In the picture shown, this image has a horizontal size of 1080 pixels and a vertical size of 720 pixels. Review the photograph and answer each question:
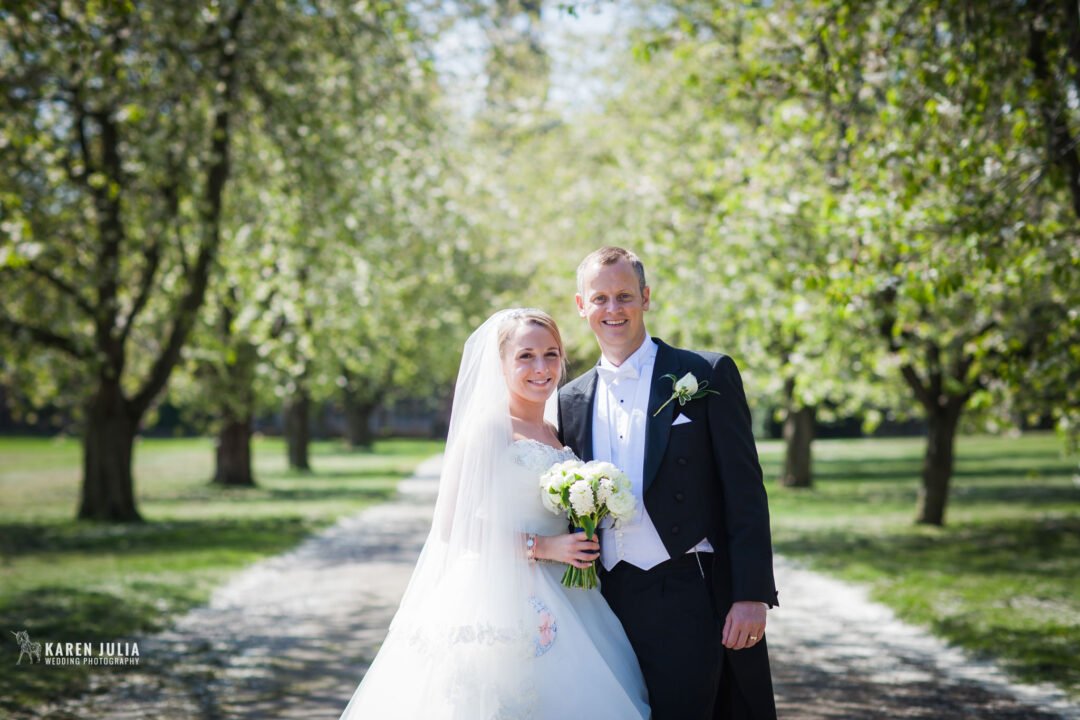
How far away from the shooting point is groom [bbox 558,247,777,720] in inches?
169

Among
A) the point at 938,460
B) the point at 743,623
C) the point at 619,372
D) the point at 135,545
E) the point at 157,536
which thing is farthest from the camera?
the point at 157,536

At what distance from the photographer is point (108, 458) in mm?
18922

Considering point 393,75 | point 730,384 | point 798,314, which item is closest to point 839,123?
point 798,314

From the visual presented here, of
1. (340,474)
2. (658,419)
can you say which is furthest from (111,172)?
(340,474)

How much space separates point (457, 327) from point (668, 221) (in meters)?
15.2

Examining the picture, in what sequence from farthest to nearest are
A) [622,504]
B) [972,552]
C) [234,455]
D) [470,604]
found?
[234,455] < [972,552] < [470,604] < [622,504]

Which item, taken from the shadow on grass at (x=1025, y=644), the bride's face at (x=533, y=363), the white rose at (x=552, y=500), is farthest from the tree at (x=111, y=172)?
the shadow on grass at (x=1025, y=644)

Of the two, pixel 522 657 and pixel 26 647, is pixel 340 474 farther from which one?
pixel 522 657

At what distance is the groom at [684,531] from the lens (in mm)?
4281

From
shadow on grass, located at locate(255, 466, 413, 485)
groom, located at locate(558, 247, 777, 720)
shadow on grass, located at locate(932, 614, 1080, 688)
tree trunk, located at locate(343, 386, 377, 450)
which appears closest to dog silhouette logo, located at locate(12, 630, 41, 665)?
groom, located at locate(558, 247, 777, 720)

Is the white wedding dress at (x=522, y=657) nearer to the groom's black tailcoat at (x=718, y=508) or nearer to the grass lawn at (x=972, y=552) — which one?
the groom's black tailcoat at (x=718, y=508)

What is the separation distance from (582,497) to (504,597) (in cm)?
64

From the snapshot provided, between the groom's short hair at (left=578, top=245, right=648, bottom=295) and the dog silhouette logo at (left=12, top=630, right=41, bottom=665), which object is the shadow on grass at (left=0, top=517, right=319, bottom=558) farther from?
the groom's short hair at (left=578, top=245, right=648, bottom=295)

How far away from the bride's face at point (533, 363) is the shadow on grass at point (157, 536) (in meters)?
12.0
